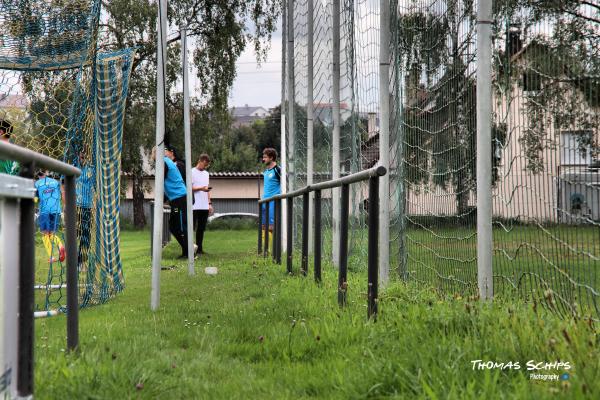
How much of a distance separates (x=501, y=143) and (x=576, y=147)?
89 centimetres

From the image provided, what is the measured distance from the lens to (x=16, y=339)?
2680 mm

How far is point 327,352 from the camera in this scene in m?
3.83

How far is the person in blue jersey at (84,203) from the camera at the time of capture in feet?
23.8

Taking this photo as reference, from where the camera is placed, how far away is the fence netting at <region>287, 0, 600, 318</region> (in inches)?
136

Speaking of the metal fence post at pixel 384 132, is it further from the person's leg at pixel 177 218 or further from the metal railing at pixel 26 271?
the person's leg at pixel 177 218

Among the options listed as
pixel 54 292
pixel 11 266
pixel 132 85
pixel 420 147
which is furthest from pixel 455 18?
pixel 132 85

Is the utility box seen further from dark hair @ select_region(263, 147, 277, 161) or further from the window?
dark hair @ select_region(263, 147, 277, 161)

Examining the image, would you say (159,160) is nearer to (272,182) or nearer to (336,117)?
(336,117)

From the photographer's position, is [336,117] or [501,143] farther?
[336,117]

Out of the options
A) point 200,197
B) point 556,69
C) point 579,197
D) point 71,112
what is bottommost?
point 579,197

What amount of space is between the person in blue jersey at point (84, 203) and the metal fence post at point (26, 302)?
14.7ft

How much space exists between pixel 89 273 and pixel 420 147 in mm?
2993

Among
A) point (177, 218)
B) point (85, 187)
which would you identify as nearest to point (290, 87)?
point (177, 218)

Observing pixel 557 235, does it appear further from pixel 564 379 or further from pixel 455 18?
pixel 455 18
